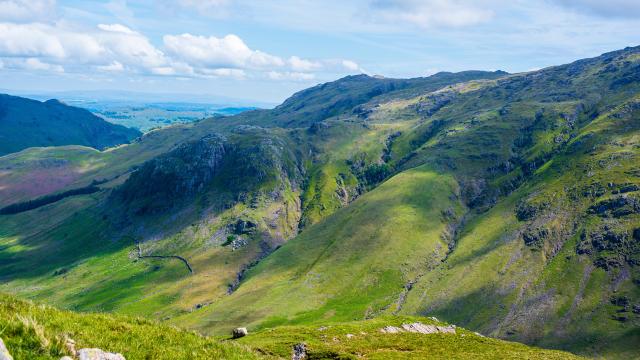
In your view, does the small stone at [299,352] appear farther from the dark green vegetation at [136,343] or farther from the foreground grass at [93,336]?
the foreground grass at [93,336]

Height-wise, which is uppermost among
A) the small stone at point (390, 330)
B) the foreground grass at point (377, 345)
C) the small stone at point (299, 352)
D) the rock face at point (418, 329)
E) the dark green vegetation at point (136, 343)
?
the dark green vegetation at point (136, 343)

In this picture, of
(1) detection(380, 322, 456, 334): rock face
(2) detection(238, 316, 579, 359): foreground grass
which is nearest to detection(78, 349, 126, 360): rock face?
(2) detection(238, 316, 579, 359): foreground grass

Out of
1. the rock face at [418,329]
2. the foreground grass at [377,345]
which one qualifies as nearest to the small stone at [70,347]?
the foreground grass at [377,345]

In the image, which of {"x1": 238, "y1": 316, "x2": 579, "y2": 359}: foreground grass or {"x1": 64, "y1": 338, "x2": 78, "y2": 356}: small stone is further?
{"x1": 238, "y1": 316, "x2": 579, "y2": 359}: foreground grass

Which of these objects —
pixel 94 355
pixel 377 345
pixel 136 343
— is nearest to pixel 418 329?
pixel 377 345

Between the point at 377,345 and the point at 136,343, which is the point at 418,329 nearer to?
the point at 377,345

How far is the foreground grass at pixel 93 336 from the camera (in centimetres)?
1972

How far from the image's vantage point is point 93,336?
83.8 ft

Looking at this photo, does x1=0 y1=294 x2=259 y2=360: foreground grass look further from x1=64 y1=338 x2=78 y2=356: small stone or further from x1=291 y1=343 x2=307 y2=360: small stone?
x1=291 y1=343 x2=307 y2=360: small stone

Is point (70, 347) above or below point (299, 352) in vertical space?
above

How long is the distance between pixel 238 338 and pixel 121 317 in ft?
153

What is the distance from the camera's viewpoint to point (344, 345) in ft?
229

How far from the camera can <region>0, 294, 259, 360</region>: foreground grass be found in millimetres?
19719

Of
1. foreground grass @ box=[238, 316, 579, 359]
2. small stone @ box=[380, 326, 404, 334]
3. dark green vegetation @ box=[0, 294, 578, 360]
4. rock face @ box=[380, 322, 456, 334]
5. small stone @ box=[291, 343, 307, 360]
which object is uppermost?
dark green vegetation @ box=[0, 294, 578, 360]
